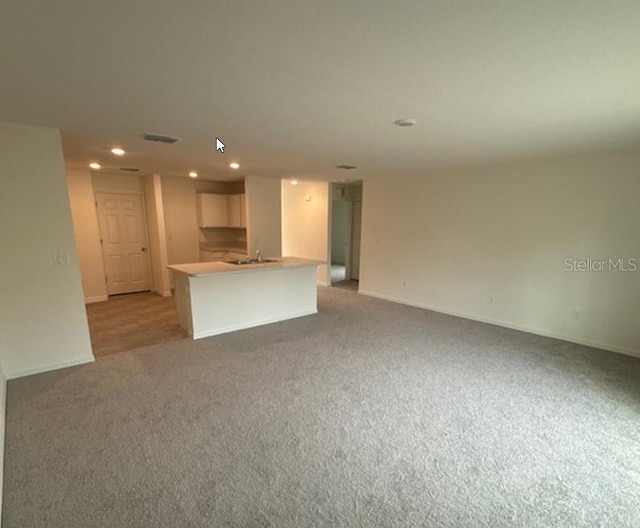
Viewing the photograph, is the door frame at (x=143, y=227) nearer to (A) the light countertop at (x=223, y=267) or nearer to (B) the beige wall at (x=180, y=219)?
(B) the beige wall at (x=180, y=219)

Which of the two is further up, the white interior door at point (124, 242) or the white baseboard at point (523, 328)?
the white interior door at point (124, 242)

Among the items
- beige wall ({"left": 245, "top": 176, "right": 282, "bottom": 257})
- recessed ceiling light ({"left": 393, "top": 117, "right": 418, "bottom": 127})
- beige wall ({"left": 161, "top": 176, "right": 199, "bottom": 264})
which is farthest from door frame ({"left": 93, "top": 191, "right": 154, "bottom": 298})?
recessed ceiling light ({"left": 393, "top": 117, "right": 418, "bottom": 127})

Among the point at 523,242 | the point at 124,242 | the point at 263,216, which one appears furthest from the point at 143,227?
the point at 523,242

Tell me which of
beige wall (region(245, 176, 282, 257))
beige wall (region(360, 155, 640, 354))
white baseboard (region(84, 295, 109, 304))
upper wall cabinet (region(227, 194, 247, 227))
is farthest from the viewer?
upper wall cabinet (region(227, 194, 247, 227))

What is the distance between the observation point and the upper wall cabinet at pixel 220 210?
6.88 m

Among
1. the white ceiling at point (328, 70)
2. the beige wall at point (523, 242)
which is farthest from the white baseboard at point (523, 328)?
the white ceiling at point (328, 70)

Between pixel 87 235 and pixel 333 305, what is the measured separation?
4.71m

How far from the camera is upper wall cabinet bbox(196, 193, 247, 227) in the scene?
6883 millimetres

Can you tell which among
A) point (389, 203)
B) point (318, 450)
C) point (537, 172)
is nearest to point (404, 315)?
point (389, 203)

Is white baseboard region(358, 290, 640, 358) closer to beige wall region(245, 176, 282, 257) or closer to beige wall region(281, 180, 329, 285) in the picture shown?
beige wall region(281, 180, 329, 285)

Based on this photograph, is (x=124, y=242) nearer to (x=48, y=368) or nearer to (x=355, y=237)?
(x=48, y=368)

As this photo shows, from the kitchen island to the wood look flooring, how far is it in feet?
1.20

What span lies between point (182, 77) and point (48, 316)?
2.84 m

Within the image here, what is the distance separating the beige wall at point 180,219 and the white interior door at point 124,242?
0.51m
